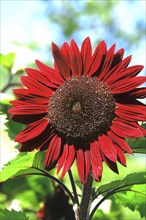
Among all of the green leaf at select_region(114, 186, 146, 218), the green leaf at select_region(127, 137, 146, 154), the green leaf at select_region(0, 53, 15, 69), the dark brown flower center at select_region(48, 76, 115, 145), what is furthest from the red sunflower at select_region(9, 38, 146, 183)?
the green leaf at select_region(0, 53, 15, 69)

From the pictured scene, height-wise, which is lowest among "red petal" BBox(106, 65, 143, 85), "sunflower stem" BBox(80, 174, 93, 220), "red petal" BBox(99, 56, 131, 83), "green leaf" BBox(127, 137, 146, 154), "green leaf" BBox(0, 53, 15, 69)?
"sunflower stem" BBox(80, 174, 93, 220)

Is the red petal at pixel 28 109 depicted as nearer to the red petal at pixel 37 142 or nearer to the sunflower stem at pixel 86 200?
the red petal at pixel 37 142

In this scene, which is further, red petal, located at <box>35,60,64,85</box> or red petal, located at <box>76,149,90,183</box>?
red petal, located at <box>35,60,64,85</box>

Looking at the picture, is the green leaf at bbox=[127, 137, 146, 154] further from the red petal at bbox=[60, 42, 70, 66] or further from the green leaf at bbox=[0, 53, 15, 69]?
the green leaf at bbox=[0, 53, 15, 69]

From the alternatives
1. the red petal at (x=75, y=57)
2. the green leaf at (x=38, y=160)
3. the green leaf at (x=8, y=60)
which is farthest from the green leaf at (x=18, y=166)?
the green leaf at (x=8, y=60)

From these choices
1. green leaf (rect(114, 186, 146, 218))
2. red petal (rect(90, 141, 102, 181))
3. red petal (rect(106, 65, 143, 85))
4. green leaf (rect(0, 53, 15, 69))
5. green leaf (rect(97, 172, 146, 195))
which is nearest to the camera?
red petal (rect(90, 141, 102, 181))
